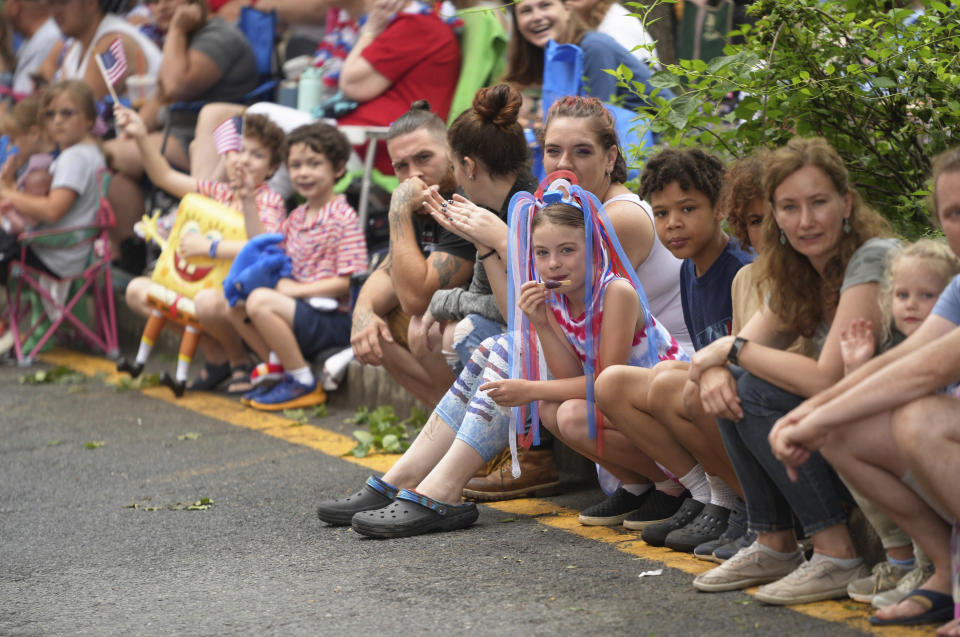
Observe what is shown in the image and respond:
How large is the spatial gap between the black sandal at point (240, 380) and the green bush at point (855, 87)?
3737 mm

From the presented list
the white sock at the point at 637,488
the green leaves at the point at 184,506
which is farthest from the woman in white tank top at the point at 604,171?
the green leaves at the point at 184,506

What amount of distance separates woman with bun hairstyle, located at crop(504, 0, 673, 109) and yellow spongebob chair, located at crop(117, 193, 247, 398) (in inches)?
75.5

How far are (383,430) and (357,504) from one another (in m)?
1.53

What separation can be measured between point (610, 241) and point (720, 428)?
0.91m

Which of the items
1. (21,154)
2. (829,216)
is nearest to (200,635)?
(829,216)

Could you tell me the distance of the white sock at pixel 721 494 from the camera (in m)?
3.91

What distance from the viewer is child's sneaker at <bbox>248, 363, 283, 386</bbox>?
703 centimetres

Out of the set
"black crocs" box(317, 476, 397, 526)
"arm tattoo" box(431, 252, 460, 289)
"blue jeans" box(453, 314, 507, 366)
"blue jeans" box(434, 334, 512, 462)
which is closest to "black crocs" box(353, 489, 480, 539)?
"black crocs" box(317, 476, 397, 526)

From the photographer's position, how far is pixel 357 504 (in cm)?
450

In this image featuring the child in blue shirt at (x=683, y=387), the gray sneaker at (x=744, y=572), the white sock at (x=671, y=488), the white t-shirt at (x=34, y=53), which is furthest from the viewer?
the white t-shirt at (x=34, y=53)

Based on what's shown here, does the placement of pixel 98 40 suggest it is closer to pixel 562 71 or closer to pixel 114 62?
pixel 114 62

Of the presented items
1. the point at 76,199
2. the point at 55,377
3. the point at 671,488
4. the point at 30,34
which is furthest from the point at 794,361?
the point at 30,34

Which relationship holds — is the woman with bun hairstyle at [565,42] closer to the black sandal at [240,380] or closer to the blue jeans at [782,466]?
the black sandal at [240,380]

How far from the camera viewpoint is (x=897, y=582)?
3.23m
